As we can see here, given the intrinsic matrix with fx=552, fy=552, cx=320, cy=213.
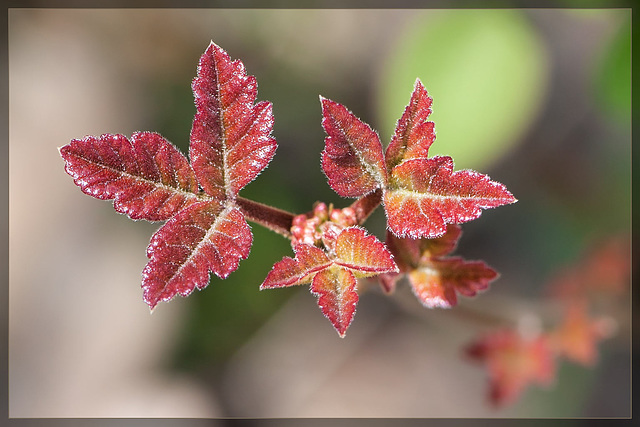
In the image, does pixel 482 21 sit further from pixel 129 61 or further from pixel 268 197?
pixel 129 61

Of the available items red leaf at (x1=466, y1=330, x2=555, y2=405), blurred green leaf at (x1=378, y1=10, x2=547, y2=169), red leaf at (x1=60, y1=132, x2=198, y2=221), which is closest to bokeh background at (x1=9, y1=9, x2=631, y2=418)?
blurred green leaf at (x1=378, y1=10, x2=547, y2=169)

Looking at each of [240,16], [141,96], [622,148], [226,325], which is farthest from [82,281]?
[622,148]

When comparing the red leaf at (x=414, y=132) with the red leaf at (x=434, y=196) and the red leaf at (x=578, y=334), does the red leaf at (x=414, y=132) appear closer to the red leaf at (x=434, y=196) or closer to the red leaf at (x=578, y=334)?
the red leaf at (x=434, y=196)

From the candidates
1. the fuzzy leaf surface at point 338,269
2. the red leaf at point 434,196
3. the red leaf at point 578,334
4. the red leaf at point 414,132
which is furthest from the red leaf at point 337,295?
the red leaf at point 578,334

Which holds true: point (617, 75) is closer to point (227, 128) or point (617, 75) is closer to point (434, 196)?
point (434, 196)

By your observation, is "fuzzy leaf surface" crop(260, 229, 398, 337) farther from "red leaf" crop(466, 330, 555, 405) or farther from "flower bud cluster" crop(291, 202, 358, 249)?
"red leaf" crop(466, 330, 555, 405)

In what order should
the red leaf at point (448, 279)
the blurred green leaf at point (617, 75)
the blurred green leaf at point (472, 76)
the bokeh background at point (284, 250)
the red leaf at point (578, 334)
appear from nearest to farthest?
the red leaf at point (448, 279)
the red leaf at point (578, 334)
the blurred green leaf at point (617, 75)
the blurred green leaf at point (472, 76)
the bokeh background at point (284, 250)
